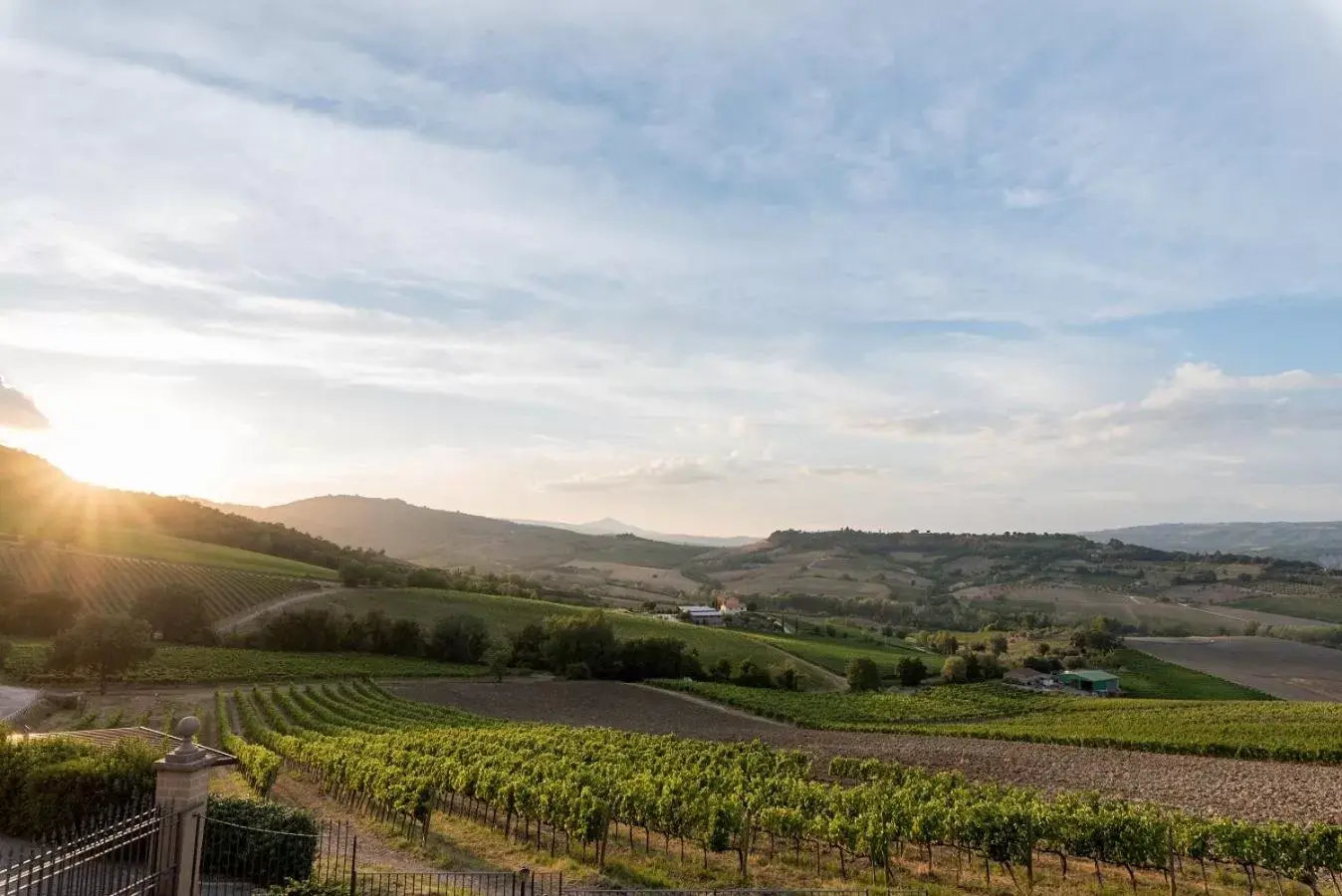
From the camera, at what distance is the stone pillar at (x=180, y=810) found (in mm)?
12062

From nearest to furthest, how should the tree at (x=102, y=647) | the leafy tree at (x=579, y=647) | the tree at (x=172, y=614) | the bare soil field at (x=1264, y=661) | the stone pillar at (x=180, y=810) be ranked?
1. the stone pillar at (x=180, y=810)
2. the tree at (x=102, y=647)
3. the tree at (x=172, y=614)
4. the leafy tree at (x=579, y=647)
5. the bare soil field at (x=1264, y=661)

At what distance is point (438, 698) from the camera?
212 ft

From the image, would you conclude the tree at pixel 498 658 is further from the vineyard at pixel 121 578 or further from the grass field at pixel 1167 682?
the grass field at pixel 1167 682

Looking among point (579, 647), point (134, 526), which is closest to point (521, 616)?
point (579, 647)

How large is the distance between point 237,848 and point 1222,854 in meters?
26.9

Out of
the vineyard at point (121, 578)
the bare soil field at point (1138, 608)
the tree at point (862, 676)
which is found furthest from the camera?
the bare soil field at point (1138, 608)

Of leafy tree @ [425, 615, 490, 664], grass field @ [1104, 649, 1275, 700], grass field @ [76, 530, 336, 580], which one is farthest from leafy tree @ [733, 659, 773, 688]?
grass field @ [76, 530, 336, 580]

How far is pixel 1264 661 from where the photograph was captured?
105000mm

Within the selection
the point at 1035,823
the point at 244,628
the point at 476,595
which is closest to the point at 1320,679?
the point at 1035,823

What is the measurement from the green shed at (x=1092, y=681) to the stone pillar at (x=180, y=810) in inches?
3974

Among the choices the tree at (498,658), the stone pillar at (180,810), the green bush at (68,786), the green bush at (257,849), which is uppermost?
the stone pillar at (180,810)

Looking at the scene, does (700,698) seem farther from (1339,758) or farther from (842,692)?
(1339,758)

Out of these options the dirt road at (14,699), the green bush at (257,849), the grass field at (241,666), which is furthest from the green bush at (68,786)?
the grass field at (241,666)

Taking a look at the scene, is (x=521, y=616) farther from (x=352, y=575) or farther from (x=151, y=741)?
(x=151, y=741)
